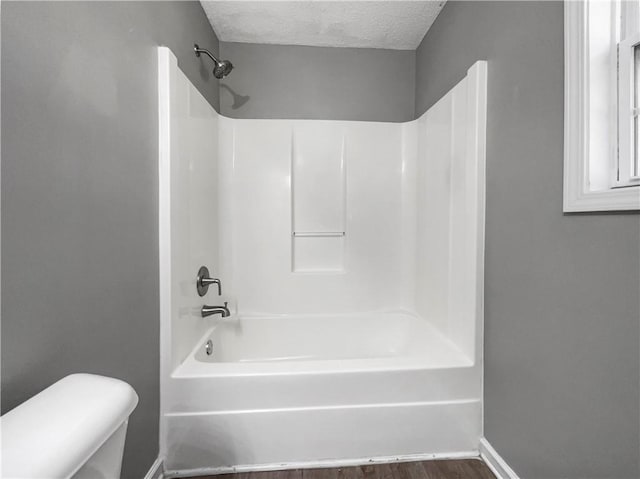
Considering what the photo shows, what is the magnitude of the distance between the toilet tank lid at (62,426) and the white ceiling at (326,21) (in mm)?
2150

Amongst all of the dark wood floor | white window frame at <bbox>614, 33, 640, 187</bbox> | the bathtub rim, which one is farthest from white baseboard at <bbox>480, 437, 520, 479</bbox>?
white window frame at <bbox>614, 33, 640, 187</bbox>

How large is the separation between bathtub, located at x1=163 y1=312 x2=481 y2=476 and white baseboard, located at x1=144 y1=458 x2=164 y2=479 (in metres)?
0.04

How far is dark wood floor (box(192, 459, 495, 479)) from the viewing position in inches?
55.3

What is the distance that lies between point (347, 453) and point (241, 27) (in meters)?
2.64

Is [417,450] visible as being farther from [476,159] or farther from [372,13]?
[372,13]

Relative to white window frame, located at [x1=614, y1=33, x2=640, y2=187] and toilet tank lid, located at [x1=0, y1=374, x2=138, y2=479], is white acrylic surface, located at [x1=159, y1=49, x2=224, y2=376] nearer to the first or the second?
toilet tank lid, located at [x1=0, y1=374, x2=138, y2=479]

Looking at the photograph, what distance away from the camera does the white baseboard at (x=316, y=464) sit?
143cm

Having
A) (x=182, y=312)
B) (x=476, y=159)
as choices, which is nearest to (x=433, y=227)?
(x=476, y=159)

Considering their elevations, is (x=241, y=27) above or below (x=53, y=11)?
above

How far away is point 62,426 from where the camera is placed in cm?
52

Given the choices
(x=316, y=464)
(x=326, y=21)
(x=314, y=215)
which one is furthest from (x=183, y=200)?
(x=326, y=21)

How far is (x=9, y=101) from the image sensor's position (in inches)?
27.3

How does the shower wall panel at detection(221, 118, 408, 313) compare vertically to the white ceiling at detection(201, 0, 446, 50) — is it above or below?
below

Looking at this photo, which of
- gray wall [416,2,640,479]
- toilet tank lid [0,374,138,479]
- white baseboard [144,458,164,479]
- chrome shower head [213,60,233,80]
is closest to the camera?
toilet tank lid [0,374,138,479]
